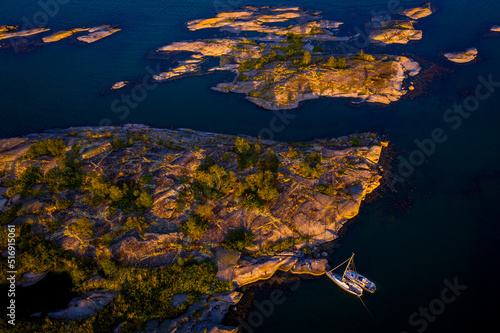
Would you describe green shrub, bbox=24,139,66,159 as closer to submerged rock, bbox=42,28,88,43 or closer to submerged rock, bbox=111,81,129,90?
submerged rock, bbox=111,81,129,90

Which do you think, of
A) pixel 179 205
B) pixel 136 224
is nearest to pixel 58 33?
pixel 136 224

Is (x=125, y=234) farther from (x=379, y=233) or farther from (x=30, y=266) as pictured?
(x=379, y=233)

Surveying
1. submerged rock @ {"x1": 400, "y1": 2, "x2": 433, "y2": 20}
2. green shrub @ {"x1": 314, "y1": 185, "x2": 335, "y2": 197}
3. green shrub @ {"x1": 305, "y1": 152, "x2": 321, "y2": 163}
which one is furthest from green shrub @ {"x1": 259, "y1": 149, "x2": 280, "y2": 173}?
submerged rock @ {"x1": 400, "y1": 2, "x2": 433, "y2": 20}

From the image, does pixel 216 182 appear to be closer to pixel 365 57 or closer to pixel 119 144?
pixel 119 144

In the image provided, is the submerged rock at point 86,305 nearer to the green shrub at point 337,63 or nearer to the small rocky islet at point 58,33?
the green shrub at point 337,63

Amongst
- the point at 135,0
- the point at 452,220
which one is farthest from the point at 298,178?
the point at 135,0

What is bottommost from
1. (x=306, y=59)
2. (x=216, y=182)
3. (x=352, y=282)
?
(x=352, y=282)
